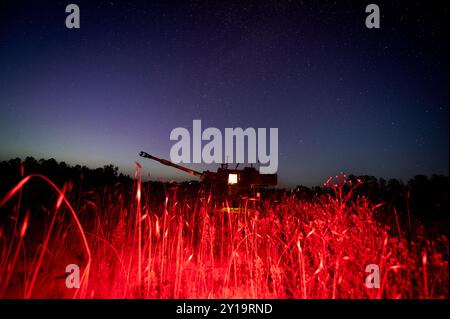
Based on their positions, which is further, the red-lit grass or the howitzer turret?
the howitzer turret

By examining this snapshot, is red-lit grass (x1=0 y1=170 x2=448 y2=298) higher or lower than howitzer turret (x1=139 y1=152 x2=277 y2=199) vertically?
lower

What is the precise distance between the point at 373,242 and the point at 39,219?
456 inches

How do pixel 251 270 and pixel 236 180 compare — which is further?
pixel 236 180

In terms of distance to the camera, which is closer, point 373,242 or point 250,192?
point 373,242

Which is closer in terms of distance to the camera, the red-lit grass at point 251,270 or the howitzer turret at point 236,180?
the red-lit grass at point 251,270

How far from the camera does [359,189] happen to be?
21906 millimetres

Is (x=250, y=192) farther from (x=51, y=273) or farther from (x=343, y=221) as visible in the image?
(x=51, y=273)

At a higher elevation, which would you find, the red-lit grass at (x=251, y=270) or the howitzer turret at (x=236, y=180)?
the howitzer turret at (x=236, y=180)

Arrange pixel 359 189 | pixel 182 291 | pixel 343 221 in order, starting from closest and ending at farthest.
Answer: pixel 182 291, pixel 343 221, pixel 359 189

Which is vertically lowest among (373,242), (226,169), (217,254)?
(217,254)

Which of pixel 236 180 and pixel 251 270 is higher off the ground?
pixel 236 180

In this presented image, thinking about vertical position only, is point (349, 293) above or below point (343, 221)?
below
